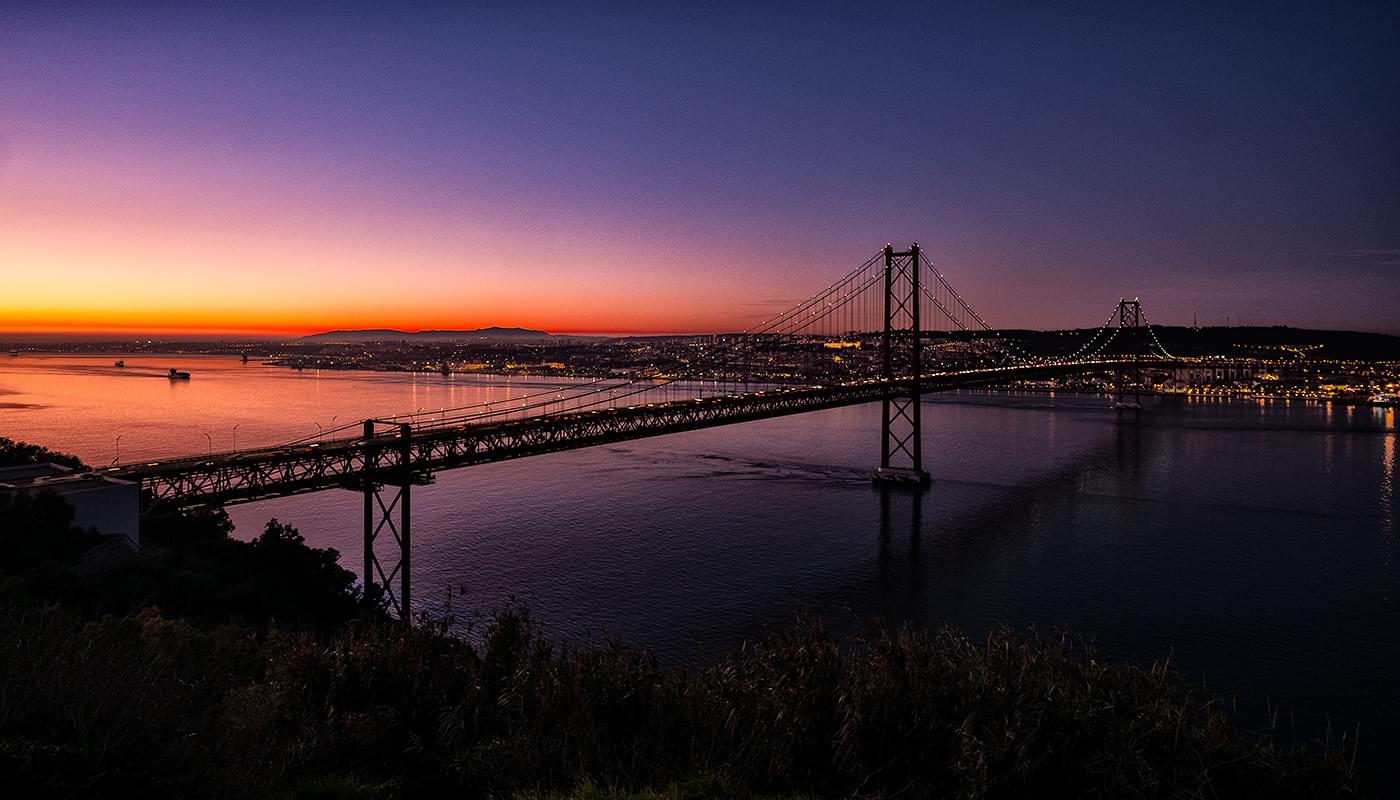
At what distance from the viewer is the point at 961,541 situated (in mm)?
24938

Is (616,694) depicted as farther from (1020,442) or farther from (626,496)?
(1020,442)

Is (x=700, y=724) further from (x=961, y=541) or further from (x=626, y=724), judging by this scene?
(x=961, y=541)

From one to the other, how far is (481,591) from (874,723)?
15.4m

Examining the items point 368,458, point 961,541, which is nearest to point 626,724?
point 368,458

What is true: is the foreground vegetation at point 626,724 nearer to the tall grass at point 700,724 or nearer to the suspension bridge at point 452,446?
the tall grass at point 700,724

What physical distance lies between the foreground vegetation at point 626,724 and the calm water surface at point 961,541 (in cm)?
661

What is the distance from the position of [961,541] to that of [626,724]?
20932 mm

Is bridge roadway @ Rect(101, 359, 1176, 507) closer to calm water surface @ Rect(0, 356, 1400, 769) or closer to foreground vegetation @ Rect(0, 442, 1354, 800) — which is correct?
calm water surface @ Rect(0, 356, 1400, 769)

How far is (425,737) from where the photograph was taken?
5848 millimetres

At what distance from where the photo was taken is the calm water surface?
1633cm

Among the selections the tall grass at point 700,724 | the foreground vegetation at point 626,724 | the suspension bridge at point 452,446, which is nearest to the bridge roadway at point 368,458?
the suspension bridge at point 452,446

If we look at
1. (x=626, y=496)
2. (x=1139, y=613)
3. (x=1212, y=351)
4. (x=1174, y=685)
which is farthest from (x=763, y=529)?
(x=1212, y=351)

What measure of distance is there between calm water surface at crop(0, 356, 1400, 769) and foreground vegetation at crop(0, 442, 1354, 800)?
21.7 ft

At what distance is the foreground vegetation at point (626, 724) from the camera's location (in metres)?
4.23
